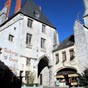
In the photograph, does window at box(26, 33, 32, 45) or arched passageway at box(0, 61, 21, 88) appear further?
window at box(26, 33, 32, 45)

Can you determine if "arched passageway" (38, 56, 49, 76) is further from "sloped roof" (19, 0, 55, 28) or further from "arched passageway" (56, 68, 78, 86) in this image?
"sloped roof" (19, 0, 55, 28)

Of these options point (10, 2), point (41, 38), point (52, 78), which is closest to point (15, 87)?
point (52, 78)

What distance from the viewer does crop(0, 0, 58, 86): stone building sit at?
17.5 metres

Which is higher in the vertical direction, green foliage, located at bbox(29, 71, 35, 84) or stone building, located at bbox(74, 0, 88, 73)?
stone building, located at bbox(74, 0, 88, 73)

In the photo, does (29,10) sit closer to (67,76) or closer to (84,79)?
(67,76)

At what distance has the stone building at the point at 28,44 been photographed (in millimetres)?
17514

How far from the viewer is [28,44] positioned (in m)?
19.3

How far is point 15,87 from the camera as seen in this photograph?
13.1 metres

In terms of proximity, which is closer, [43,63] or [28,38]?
[28,38]

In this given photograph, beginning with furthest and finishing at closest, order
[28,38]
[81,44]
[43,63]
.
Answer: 1. [43,63]
2. [28,38]
3. [81,44]

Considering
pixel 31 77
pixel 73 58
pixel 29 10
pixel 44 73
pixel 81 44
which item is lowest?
pixel 31 77

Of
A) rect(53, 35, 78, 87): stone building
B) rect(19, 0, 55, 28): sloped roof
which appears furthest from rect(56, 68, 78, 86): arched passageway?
rect(19, 0, 55, 28): sloped roof

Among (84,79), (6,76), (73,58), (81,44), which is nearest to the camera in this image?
(84,79)

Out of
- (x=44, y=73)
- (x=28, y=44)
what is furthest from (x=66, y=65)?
(x=28, y=44)
